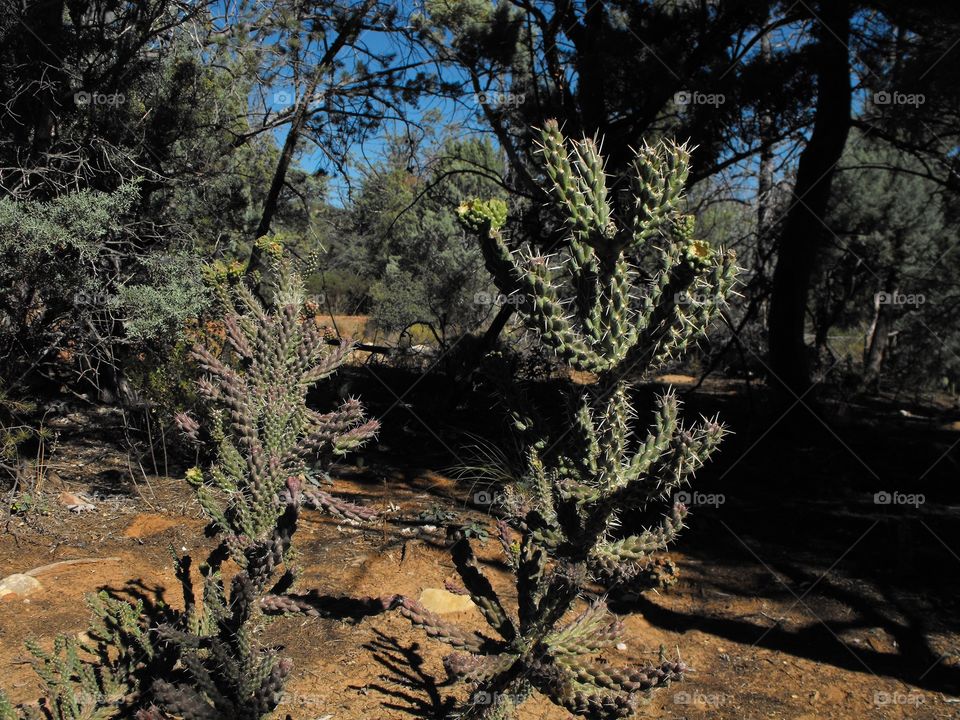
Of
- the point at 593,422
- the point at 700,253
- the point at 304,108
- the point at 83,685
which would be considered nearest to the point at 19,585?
the point at 83,685

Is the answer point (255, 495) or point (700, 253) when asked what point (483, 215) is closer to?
point (700, 253)

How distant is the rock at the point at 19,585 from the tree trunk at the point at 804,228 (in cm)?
687

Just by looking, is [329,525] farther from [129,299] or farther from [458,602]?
[129,299]

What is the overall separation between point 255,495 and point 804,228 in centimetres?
695

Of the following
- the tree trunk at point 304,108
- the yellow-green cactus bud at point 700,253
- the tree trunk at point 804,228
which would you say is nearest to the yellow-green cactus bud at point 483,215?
the yellow-green cactus bud at point 700,253

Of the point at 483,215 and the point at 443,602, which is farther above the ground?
the point at 483,215

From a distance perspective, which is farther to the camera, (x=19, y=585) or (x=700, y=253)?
(x=19, y=585)

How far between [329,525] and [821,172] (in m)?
6.08

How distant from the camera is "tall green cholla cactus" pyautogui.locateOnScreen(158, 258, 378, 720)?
2371 millimetres

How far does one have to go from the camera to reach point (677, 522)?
2633 mm

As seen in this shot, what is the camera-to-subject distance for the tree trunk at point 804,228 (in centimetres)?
730

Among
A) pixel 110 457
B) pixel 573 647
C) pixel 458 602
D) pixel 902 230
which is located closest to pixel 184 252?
pixel 110 457

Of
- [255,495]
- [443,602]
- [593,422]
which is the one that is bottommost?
[443,602]

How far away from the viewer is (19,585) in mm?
4328
